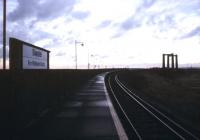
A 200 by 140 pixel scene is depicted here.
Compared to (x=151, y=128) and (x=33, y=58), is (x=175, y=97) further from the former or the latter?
(x=151, y=128)

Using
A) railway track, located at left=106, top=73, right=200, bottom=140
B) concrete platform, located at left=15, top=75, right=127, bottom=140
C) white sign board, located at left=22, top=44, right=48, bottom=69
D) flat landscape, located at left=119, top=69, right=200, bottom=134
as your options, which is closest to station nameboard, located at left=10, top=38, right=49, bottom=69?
white sign board, located at left=22, top=44, right=48, bottom=69

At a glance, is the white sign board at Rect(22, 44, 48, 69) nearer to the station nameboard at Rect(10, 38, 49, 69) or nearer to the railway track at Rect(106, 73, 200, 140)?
the station nameboard at Rect(10, 38, 49, 69)

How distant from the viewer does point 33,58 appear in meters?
31.3

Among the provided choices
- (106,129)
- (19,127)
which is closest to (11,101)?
(19,127)

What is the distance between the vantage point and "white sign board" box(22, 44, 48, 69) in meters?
28.4

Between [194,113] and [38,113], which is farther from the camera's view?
[194,113]

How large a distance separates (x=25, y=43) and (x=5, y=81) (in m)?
8.83

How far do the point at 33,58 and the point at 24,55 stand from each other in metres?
3.38

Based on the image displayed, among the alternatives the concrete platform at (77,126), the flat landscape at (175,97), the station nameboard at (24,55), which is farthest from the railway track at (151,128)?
the station nameboard at (24,55)

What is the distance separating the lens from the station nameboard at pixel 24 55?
2548 cm

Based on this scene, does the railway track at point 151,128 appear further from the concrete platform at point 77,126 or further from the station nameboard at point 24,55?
the station nameboard at point 24,55

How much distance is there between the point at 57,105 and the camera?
31.7 meters

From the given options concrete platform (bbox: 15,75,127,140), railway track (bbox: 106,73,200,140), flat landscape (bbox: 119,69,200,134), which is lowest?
flat landscape (bbox: 119,69,200,134)

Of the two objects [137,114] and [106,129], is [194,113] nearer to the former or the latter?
[137,114]
